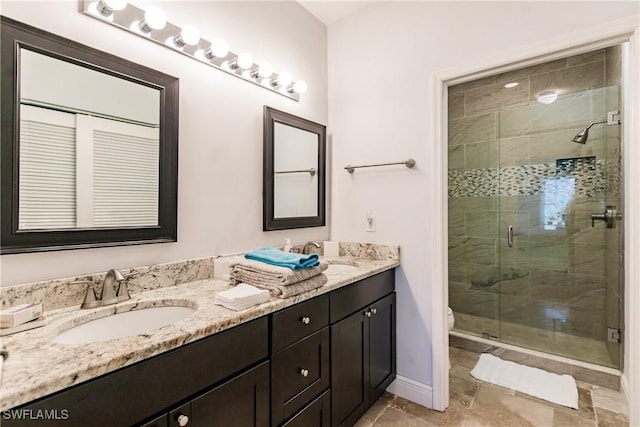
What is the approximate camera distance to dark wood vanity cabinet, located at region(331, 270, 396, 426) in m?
1.49

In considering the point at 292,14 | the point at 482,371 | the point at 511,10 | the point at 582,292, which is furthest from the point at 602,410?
the point at 292,14

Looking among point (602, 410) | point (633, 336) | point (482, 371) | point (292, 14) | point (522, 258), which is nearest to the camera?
point (633, 336)

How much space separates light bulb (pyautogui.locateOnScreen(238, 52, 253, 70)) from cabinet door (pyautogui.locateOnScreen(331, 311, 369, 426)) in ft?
4.57

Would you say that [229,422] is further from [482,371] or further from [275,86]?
[482,371]

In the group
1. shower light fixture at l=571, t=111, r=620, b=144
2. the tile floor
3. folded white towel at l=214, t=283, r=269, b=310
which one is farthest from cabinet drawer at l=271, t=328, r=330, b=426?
shower light fixture at l=571, t=111, r=620, b=144

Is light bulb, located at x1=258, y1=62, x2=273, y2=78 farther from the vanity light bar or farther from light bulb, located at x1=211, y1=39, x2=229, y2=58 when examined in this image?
light bulb, located at x1=211, y1=39, x2=229, y2=58

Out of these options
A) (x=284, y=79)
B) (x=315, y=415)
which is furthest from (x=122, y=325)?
(x=284, y=79)

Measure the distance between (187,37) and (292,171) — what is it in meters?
0.91

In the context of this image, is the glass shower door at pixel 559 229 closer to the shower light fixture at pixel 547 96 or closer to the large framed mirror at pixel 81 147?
the shower light fixture at pixel 547 96

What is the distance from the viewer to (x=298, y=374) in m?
1.28

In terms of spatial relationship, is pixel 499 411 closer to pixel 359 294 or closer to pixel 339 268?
pixel 359 294

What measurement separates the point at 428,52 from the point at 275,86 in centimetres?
94

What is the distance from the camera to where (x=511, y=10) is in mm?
1617

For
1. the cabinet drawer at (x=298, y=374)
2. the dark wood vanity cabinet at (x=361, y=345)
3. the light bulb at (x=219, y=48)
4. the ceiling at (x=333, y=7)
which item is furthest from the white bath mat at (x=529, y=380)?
the ceiling at (x=333, y=7)
